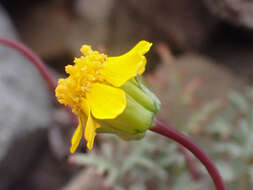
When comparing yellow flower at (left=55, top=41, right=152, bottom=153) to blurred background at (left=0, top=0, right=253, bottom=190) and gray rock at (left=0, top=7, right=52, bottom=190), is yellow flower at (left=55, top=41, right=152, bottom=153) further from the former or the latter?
gray rock at (left=0, top=7, right=52, bottom=190)

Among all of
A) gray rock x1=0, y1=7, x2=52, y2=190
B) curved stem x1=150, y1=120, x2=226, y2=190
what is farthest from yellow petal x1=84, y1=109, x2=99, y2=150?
gray rock x1=0, y1=7, x2=52, y2=190

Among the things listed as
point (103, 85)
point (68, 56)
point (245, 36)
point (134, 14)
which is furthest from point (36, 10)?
point (103, 85)

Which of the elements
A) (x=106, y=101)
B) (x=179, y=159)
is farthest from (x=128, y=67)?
(x=179, y=159)

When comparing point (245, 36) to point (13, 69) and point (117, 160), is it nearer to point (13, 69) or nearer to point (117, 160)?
point (117, 160)

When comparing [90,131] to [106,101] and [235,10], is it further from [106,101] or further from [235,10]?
[235,10]

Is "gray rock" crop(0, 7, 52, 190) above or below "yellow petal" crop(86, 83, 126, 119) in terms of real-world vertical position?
above

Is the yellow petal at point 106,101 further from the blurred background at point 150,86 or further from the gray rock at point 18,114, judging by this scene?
the gray rock at point 18,114
